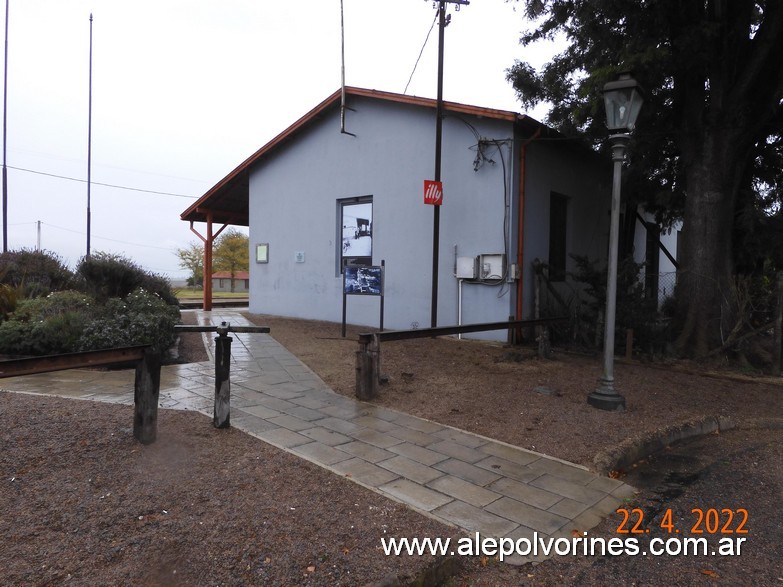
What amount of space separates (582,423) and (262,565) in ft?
12.5

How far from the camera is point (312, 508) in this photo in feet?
10.6

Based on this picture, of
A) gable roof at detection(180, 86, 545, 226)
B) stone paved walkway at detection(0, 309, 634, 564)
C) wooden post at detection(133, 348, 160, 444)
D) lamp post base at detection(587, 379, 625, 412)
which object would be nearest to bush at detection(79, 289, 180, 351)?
stone paved walkway at detection(0, 309, 634, 564)

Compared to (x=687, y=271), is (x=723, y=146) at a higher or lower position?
higher

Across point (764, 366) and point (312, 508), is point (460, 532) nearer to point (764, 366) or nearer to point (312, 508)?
point (312, 508)

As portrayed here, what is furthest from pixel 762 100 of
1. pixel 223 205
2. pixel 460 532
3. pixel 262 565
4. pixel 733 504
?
pixel 223 205

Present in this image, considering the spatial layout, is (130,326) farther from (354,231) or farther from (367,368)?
(354,231)

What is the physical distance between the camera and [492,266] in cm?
1043

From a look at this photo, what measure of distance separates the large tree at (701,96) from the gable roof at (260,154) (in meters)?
1.63

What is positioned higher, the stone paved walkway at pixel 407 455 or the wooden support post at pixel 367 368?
the wooden support post at pixel 367 368

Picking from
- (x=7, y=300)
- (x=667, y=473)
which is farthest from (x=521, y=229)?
(x=7, y=300)

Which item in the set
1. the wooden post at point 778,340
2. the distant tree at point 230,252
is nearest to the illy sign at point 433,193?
the wooden post at point 778,340

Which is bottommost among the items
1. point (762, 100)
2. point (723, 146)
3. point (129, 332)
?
point (129, 332)

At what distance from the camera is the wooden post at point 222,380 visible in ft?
15.1

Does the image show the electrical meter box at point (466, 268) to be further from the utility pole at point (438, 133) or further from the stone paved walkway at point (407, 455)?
the stone paved walkway at point (407, 455)
